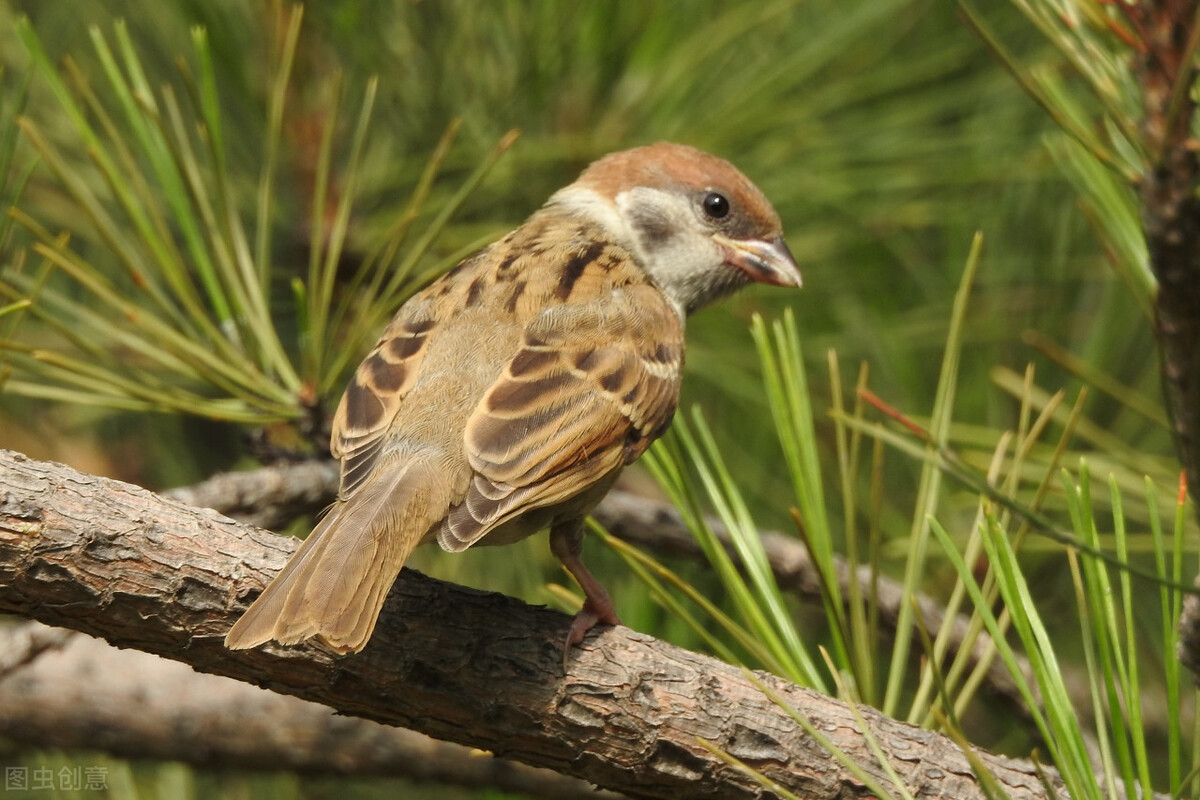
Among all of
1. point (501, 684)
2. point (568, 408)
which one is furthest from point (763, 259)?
point (501, 684)

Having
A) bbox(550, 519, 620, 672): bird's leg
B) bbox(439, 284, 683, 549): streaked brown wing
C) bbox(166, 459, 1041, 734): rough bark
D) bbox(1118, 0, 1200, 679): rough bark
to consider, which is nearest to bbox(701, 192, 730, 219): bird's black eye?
bbox(439, 284, 683, 549): streaked brown wing

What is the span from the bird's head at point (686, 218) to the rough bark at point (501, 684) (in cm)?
140

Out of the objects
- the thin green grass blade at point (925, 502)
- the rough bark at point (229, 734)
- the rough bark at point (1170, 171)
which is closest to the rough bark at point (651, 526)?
the thin green grass blade at point (925, 502)

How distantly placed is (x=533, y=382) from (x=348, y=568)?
0.68m

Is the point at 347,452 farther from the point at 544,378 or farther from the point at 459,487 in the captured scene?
the point at 544,378

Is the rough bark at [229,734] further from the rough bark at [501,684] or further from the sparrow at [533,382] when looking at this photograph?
the rough bark at [501,684]

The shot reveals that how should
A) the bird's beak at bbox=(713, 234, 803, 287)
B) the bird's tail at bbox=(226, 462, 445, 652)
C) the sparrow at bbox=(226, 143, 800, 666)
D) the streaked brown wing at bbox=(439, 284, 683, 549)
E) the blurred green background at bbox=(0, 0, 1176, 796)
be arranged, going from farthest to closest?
the blurred green background at bbox=(0, 0, 1176, 796) → the bird's beak at bbox=(713, 234, 803, 287) → the streaked brown wing at bbox=(439, 284, 683, 549) → the sparrow at bbox=(226, 143, 800, 666) → the bird's tail at bbox=(226, 462, 445, 652)

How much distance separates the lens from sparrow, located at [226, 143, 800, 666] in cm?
207

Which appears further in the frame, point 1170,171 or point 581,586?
point 581,586

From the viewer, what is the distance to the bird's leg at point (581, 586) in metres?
2.13

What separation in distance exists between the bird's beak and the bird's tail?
1206mm

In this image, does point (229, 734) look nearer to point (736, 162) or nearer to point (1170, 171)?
point (736, 162)

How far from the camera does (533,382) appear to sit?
254 cm

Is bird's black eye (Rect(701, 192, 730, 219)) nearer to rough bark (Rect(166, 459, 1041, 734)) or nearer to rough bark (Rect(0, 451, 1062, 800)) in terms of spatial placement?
rough bark (Rect(166, 459, 1041, 734))
